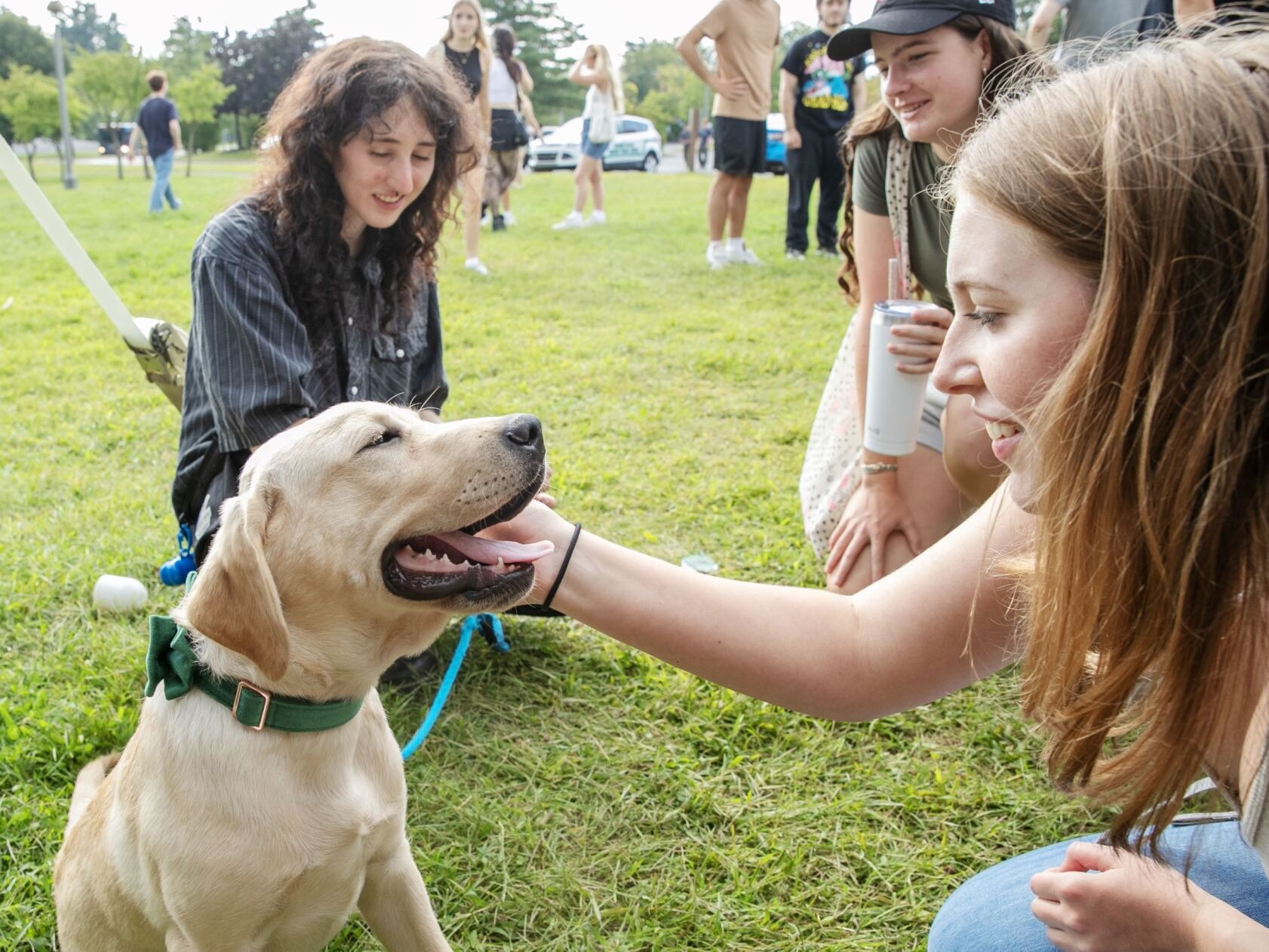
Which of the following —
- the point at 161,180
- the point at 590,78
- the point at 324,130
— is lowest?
the point at 324,130

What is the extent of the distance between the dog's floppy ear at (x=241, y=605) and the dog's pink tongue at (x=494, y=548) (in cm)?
38

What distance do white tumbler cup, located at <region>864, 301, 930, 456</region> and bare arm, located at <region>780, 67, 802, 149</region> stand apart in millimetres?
7695

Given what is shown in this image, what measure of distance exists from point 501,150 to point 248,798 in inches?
417

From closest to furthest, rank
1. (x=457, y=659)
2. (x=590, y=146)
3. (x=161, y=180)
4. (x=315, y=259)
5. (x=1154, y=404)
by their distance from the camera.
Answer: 1. (x=1154, y=404)
2. (x=457, y=659)
3. (x=315, y=259)
4. (x=590, y=146)
5. (x=161, y=180)

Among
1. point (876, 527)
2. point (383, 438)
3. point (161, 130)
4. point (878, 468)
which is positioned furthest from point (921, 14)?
point (161, 130)

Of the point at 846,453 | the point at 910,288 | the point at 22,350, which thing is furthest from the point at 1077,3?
the point at 22,350

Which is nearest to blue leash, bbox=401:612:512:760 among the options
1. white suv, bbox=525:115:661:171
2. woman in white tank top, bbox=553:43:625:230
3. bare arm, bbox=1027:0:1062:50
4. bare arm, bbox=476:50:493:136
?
bare arm, bbox=1027:0:1062:50

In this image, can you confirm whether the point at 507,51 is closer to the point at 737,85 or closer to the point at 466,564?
the point at 737,85

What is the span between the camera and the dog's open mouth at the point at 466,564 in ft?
6.42

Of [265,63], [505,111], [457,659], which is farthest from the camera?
[265,63]

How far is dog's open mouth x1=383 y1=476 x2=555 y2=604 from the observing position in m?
1.96

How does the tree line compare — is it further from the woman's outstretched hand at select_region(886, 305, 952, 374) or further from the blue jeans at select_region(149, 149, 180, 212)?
the woman's outstretched hand at select_region(886, 305, 952, 374)

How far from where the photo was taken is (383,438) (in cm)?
215

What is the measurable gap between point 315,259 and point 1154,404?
2610 mm
